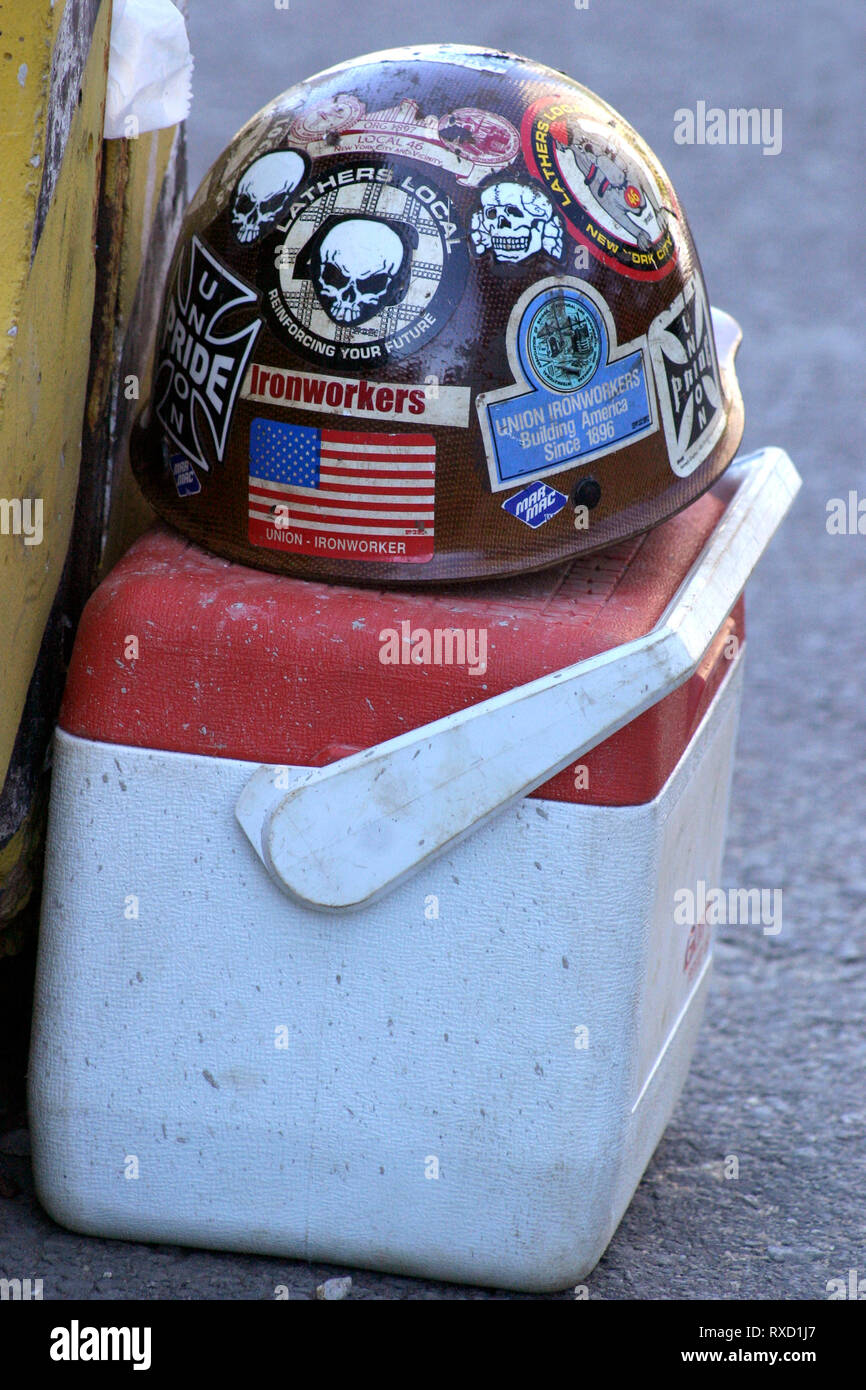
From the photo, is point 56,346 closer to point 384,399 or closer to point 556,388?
point 384,399

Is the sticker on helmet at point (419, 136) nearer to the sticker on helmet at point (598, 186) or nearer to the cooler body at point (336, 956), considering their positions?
the sticker on helmet at point (598, 186)

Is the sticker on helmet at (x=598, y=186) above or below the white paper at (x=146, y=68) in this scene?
below

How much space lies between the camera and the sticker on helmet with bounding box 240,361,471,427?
1360 mm

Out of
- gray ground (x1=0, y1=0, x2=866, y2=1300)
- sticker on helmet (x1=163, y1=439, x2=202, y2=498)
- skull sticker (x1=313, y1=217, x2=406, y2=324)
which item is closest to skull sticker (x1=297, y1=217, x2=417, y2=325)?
skull sticker (x1=313, y1=217, x2=406, y2=324)

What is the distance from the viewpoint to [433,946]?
140 cm

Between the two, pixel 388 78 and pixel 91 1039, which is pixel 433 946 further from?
pixel 388 78

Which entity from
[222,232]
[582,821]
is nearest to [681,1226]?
[582,821]

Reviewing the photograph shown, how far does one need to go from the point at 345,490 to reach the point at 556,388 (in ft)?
0.69

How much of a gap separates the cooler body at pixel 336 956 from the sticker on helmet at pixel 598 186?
0.29 meters

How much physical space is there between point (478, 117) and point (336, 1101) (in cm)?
91

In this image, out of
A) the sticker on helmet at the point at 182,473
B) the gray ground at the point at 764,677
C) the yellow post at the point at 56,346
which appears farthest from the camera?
the gray ground at the point at 764,677

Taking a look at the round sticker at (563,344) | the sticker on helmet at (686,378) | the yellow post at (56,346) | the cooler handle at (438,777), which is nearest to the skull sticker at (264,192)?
the yellow post at (56,346)

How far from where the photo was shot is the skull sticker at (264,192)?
Result: 55.1 inches

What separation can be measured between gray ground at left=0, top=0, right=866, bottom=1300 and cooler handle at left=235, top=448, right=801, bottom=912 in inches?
17.9
